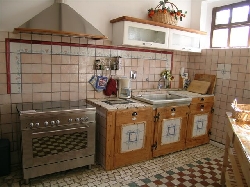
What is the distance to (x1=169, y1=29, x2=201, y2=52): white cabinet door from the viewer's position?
319cm

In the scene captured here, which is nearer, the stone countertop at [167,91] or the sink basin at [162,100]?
the sink basin at [162,100]

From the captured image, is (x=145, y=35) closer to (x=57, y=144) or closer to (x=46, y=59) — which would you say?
(x=46, y=59)

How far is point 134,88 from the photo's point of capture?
3.35m

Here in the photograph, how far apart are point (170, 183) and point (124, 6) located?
8.13 feet

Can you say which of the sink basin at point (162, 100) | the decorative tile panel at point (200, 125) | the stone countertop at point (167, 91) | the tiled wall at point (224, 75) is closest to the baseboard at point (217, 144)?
the tiled wall at point (224, 75)

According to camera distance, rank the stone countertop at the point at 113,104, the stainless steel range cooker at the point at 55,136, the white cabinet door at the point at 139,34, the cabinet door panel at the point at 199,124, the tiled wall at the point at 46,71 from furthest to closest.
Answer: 1. the cabinet door panel at the point at 199,124
2. the white cabinet door at the point at 139,34
3. the stone countertop at the point at 113,104
4. the tiled wall at the point at 46,71
5. the stainless steel range cooker at the point at 55,136

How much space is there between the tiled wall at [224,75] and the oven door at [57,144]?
225cm

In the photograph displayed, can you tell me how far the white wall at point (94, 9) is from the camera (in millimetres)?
2342

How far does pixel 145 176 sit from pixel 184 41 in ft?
7.11

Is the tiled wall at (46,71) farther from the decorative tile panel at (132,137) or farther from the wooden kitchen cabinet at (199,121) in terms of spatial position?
the wooden kitchen cabinet at (199,121)

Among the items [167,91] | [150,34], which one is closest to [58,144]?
[150,34]

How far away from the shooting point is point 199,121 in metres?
3.39

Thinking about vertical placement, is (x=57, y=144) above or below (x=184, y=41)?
below

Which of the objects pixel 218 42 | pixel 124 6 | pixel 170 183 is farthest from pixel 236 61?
pixel 170 183
